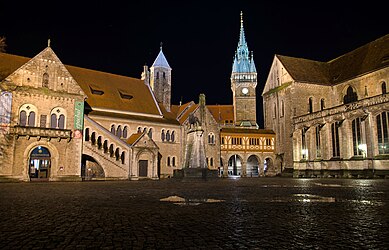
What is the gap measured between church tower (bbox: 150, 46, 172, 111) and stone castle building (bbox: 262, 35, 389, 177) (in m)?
18.8

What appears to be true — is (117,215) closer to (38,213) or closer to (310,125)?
(38,213)

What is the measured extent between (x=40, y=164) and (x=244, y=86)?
61212mm

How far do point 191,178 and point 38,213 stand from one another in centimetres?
2221

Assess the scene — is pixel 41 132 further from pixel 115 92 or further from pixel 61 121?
pixel 115 92

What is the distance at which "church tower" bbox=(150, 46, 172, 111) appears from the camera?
201 ft

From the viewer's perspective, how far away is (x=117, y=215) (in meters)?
8.33

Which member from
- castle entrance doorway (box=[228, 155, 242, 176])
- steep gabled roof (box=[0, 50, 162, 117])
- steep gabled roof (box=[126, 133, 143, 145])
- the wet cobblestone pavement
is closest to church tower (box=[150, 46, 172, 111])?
steep gabled roof (box=[0, 50, 162, 117])

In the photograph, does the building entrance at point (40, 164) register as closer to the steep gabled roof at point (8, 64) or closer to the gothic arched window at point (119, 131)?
the steep gabled roof at point (8, 64)

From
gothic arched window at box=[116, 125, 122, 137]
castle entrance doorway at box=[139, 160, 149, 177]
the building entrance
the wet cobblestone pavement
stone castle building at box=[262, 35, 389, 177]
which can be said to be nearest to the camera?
the wet cobblestone pavement

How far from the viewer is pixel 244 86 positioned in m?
89.4

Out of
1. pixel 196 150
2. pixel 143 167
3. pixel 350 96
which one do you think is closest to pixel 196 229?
pixel 196 150

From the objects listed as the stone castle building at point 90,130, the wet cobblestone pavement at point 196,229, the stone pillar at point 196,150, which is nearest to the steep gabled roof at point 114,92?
the stone castle building at point 90,130

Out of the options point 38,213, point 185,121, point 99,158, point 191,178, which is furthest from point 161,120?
point 38,213

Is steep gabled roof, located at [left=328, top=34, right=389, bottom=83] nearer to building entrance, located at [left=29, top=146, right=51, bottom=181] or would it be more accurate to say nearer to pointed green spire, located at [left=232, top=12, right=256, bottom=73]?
pointed green spire, located at [left=232, top=12, right=256, bottom=73]
